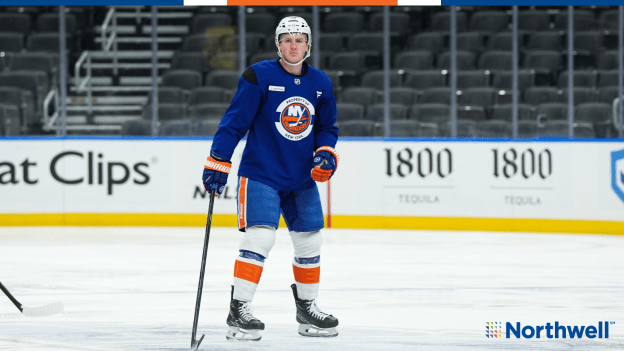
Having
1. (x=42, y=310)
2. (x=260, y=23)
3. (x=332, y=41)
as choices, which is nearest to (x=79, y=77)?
(x=260, y=23)

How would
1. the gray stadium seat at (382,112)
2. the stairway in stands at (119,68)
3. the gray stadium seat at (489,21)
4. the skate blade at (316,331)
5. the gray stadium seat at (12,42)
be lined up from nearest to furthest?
the skate blade at (316,331) → the gray stadium seat at (382,112) → the stairway in stands at (119,68) → the gray stadium seat at (12,42) → the gray stadium seat at (489,21)

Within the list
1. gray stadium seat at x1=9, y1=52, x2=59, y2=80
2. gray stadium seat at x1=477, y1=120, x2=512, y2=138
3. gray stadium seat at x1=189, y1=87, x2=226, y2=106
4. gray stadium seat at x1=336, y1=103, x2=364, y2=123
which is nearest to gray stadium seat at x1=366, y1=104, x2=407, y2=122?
gray stadium seat at x1=336, y1=103, x2=364, y2=123

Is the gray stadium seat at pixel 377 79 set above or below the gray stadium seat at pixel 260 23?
below

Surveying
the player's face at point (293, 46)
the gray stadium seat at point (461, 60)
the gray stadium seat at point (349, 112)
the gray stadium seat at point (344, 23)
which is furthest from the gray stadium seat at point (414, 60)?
the player's face at point (293, 46)

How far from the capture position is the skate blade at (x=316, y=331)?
3.47 meters

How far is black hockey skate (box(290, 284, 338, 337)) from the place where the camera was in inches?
137

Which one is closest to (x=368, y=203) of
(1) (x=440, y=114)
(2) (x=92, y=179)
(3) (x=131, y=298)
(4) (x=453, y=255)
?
(1) (x=440, y=114)

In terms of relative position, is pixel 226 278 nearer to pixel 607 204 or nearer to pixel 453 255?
pixel 453 255

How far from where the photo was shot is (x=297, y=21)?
135 inches

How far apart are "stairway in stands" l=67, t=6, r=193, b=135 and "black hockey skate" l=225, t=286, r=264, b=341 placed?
6.50 meters

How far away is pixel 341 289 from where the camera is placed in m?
4.82

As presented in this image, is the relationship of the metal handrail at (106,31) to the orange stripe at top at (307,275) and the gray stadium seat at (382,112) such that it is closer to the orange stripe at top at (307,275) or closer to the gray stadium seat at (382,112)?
the gray stadium seat at (382,112)

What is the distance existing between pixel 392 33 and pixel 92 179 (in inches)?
174

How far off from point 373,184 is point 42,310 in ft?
18.0
